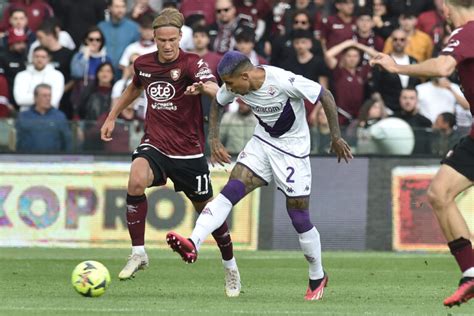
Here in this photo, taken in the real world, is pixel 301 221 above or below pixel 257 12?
above

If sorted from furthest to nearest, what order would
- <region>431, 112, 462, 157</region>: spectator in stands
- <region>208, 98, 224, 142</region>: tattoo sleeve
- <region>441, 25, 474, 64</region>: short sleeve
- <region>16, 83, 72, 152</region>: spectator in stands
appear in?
<region>431, 112, 462, 157</region>: spectator in stands
<region>16, 83, 72, 152</region>: spectator in stands
<region>208, 98, 224, 142</region>: tattoo sleeve
<region>441, 25, 474, 64</region>: short sleeve

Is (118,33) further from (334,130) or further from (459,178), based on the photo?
(459,178)

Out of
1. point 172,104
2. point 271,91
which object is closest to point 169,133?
point 172,104

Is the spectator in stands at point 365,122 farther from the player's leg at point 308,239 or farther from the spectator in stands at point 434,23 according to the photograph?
the player's leg at point 308,239

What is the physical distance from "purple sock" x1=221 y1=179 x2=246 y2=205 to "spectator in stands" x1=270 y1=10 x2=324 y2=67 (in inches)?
366

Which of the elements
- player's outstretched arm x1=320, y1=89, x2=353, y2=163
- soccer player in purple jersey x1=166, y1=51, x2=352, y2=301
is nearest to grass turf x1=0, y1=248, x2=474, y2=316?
soccer player in purple jersey x1=166, y1=51, x2=352, y2=301

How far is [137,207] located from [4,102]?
826 cm

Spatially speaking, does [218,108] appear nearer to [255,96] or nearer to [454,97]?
[255,96]

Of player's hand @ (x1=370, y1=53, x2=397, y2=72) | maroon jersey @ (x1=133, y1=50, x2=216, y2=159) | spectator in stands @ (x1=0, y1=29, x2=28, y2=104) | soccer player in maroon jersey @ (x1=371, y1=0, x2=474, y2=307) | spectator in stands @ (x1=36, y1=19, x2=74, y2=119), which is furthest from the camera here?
spectator in stands @ (x1=36, y1=19, x2=74, y2=119)

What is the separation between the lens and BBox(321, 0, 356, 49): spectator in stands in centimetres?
2152

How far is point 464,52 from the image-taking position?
9984mm

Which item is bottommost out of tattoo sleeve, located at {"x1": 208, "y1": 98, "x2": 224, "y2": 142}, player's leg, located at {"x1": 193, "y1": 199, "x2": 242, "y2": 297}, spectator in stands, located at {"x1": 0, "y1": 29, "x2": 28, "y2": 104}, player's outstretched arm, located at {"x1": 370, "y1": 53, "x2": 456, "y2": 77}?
spectator in stands, located at {"x1": 0, "y1": 29, "x2": 28, "y2": 104}

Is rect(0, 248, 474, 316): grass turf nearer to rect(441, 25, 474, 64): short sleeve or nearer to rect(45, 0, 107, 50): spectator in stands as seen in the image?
rect(441, 25, 474, 64): short sleeve

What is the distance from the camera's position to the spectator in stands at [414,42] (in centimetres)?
2134
